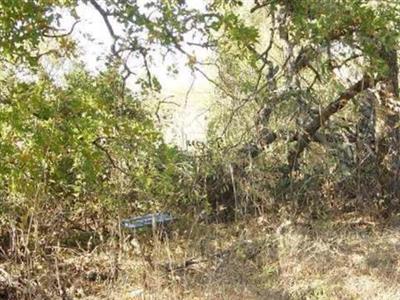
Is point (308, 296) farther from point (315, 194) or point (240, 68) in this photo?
point (240, 68)

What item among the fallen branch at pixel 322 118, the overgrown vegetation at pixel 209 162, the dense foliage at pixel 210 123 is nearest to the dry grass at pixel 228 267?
the overgrown vegetation at pixel 209 162

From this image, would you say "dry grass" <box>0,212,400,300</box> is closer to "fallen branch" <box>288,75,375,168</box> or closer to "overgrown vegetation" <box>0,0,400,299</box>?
"overgrown vegetation" <box>0,0,400,299</box>

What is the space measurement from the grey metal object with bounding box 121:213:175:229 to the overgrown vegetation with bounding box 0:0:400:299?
9cm

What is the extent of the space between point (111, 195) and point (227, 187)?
251 cm

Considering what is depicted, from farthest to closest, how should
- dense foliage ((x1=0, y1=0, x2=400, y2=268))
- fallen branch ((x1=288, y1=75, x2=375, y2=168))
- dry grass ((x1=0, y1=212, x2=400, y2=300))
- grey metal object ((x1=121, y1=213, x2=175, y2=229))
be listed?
fallen branch ((x1=288, y1=75, x2=375, y2=168)) < grey metal object ((x1=121, y1=213, x2=175, y2=229)) < dry grass ((x1=0, y1=212, x2=400, y2=300)) < dense foliage ((x1=0, y1=0, x2=400, y2=268))

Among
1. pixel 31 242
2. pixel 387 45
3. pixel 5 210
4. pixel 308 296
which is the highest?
pixel 387 45

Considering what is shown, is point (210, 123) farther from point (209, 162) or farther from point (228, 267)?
point (228, 267)

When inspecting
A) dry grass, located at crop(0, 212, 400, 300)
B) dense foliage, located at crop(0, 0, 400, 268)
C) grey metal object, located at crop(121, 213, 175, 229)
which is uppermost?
dense foliage, located at crop(0, 0, 400, 268)

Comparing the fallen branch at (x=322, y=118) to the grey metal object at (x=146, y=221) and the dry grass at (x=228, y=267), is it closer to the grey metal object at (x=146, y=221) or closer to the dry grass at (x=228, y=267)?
the dry grass at (x=228, y=267)

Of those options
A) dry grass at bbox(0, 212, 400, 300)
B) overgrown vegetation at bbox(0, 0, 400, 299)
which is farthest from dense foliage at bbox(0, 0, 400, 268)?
dry grass at bbox(0, 212, 400, 300)

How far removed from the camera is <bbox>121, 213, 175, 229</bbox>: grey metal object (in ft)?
17.6

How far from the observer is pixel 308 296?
193 inches

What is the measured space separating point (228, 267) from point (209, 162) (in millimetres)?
1164

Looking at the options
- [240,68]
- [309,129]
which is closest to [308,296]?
[309,129]
